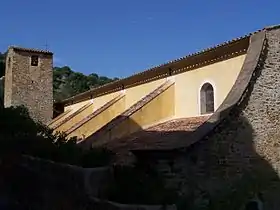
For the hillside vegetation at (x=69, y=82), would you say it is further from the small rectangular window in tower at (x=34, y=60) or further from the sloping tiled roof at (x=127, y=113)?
the sloping tiled roof at (x=127, y=113)

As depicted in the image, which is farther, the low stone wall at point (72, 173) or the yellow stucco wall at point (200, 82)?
the yellow stucco wall at point (200, 82)

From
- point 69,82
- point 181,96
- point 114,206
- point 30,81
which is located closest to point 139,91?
point 181,96

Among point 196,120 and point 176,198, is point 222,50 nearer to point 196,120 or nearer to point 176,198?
point 196,120

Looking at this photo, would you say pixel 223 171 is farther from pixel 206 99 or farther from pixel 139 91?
pixel 139 91

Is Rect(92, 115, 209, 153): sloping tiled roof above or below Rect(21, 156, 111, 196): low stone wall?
above

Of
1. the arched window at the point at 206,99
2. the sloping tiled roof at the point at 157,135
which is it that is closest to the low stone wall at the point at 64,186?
the sloping tiled roof at the point at 157,135

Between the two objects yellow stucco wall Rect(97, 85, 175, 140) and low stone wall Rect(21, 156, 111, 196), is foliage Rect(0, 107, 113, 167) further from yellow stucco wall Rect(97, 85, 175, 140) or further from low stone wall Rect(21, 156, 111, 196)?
yellow stucco wall Rect(97, 85, 175, 140)

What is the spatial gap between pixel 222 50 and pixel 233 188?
204 inches

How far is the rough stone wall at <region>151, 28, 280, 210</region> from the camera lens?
9898 millimetres

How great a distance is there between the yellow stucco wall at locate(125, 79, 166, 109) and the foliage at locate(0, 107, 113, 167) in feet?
30.5

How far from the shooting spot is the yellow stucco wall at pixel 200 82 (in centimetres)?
1381

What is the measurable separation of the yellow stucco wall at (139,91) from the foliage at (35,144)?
9282 mm

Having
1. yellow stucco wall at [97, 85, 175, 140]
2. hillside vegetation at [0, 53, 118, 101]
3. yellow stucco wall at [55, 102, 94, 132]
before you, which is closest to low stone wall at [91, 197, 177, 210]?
yellow stucco wall at [97, 85, 175, 140]

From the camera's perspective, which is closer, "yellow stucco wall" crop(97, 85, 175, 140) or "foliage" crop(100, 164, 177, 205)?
"foliage" crop(100, 164, 177, 205)
